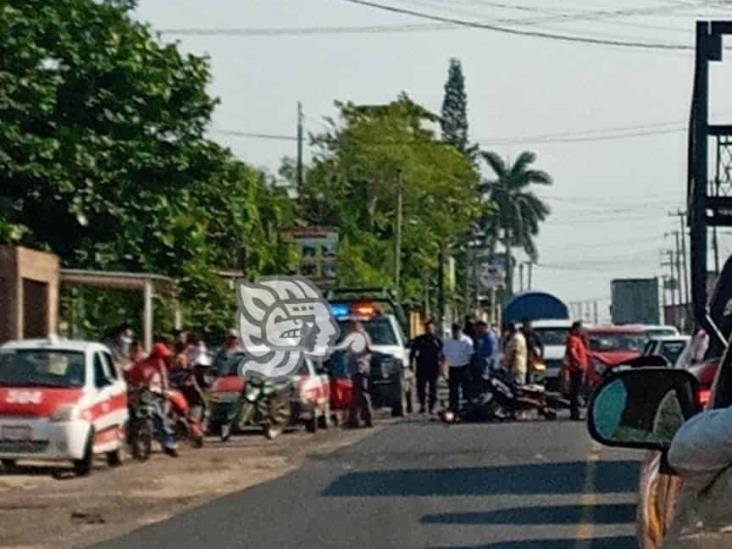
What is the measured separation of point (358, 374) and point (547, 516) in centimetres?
1644

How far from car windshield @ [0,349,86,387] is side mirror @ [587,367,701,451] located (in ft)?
64.0

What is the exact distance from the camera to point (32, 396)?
77.3ft

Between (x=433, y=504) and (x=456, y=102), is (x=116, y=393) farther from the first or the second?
(x=456, y=102)

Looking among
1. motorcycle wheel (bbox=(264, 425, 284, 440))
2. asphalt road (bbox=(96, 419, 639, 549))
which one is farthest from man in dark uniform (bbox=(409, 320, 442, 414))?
asphalt road (bbox=(96, 419, 639, 549))

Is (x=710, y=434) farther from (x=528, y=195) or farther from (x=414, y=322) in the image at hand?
(x=528, y=195)

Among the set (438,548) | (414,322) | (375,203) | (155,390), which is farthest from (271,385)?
(375,203)

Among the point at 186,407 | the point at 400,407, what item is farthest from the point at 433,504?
the point at 400,407

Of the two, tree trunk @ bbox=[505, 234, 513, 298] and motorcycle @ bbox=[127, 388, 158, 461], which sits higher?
→ tree trunk @ bbox=[505, 234, 513, 298]

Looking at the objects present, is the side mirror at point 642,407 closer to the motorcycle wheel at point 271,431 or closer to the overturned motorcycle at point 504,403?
the motorcycle wheel at point 271,431

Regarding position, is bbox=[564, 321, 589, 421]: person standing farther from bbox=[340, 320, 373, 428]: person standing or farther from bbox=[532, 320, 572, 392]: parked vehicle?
bbox=[340, 320, 373, 428]: person standing

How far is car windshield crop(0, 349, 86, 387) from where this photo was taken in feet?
78.7

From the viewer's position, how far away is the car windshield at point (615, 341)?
129ft

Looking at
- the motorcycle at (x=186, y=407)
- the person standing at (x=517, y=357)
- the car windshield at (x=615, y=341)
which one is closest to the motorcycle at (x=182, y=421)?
the motorcycle at (x=186, y=407)

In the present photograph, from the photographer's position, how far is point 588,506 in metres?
17.4
